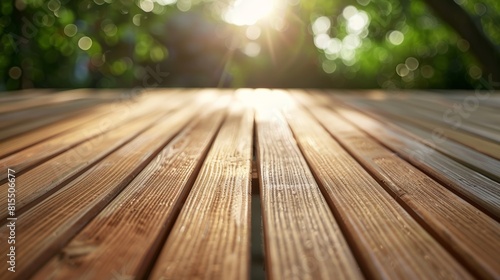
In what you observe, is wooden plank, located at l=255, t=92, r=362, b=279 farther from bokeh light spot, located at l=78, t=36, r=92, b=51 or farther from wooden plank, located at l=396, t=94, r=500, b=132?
bokeh light spot, located at l=78, t=36, r=92, b=51

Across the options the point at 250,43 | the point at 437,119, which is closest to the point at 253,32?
the point at 250,43

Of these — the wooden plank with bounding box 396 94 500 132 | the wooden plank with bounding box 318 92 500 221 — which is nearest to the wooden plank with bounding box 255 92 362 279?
the wooden plank with bounding box 318 92 500 221

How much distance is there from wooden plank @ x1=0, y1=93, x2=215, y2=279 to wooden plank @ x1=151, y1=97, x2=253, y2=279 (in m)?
0.16

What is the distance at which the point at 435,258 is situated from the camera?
2.44 ft

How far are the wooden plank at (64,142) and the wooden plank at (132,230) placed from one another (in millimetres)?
352

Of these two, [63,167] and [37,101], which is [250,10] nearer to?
[37,101]

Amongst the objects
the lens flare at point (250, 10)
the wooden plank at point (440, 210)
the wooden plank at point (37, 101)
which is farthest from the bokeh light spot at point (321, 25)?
the wooden plank at point (440, 210)

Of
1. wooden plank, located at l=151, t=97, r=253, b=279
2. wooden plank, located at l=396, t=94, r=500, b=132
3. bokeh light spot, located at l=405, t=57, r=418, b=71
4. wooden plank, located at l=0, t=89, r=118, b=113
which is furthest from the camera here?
bokeh light spot, located at l=405, t=57, r=418, b=71

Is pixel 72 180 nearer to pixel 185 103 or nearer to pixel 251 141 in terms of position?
pixel 251 141

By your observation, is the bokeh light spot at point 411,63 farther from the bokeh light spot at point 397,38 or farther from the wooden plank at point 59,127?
the wooden plank at point 59,127

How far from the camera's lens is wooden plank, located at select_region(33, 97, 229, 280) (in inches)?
27.6

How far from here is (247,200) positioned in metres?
1.03

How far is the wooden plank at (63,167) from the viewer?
1.09m

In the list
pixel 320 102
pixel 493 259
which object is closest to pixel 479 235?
pixel 493 259
